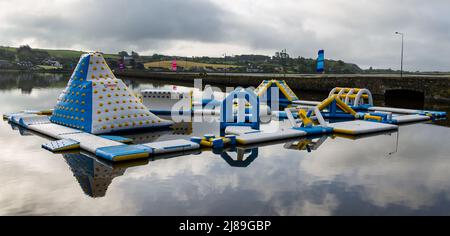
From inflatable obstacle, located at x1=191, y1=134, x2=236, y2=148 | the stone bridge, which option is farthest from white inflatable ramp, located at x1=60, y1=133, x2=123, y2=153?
the stone bridge

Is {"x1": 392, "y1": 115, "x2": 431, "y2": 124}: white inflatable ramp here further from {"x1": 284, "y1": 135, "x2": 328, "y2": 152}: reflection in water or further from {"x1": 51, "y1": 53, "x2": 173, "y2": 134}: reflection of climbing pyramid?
{"x1": 51, "y1": 53, "x2": 173, "y2": 134}: reflection of climbing pyramid

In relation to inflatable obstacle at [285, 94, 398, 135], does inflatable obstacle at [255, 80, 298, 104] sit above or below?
above

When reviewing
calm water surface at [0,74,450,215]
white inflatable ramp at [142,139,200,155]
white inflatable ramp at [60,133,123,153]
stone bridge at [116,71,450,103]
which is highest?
stone bridge at [116,71,450,103]

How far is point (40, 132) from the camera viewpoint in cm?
2184

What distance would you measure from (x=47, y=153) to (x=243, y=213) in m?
10.3

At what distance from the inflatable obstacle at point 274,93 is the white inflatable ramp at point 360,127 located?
19160 millimetres

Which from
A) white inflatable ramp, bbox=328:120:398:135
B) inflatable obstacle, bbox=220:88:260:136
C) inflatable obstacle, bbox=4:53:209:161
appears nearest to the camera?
inflatable obstacle, bbox=4:53:209:161

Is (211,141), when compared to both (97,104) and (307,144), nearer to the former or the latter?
(307,144)

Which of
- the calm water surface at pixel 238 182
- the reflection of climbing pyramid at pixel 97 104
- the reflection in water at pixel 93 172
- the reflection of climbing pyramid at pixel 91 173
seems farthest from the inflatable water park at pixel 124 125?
the calm water surface at pixel 238 182

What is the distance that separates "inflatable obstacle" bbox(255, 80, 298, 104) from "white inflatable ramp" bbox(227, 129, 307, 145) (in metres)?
22.4

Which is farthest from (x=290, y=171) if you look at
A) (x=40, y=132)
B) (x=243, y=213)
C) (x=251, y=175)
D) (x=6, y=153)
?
(x=40, y=132)

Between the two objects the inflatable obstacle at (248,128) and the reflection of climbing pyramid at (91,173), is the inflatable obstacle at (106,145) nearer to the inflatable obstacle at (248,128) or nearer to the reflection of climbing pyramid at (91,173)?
the reflection of climbing pyramid at (91,173)

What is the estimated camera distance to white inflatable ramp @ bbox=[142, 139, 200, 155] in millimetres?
16703

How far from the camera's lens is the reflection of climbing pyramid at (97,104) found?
68.8 feet
